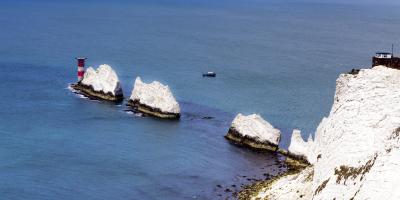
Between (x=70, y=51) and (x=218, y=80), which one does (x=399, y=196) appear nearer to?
(x=218, y=80)

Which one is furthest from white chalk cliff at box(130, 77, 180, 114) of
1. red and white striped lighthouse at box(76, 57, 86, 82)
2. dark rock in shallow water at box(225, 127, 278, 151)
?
red and white striped lighthouse at box(76, 57, 86, 82)

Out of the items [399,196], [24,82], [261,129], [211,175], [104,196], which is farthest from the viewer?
[24,82]

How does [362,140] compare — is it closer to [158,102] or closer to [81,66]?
[158,102]

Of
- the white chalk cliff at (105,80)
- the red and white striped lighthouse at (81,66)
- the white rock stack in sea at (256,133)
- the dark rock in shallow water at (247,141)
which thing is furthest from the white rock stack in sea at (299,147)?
the red and white striped lighthouse at (81,66)

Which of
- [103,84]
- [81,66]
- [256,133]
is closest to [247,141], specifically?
[256,133]

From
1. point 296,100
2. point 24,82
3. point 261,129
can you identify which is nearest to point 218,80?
point 296,100

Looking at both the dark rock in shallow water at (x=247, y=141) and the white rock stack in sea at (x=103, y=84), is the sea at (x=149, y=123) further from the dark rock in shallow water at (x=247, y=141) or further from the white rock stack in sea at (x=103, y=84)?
the white rock stack in sea at (x=103, y=84)
